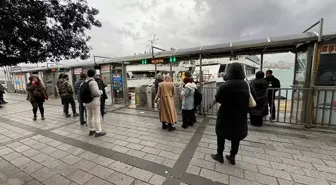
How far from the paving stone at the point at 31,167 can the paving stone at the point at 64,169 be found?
326 mm

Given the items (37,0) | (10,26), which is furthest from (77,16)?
(10,26)

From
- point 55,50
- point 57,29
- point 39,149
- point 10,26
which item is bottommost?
point 39,149

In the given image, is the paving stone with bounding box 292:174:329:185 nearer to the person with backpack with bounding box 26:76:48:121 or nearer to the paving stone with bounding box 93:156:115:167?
Result: the paving stone with bounding box 93:156:115:167

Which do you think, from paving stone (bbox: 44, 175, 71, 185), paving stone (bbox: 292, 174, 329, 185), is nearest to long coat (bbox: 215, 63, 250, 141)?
paving stone (bbox: 292, 174, 329, 185)

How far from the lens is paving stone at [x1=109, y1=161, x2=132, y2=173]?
2314 mm

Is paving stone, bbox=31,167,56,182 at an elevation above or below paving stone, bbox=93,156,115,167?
below

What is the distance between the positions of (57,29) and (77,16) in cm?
39

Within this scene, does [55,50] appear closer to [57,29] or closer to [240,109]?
[57,29]

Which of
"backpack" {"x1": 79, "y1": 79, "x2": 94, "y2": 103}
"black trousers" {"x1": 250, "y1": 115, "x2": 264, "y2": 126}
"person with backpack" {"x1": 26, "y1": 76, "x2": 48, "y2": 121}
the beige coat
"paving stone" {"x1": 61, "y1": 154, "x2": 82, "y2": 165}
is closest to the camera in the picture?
"paving stone" {"x1": 61, "y1": 154, "x2": 82, "y2": 165}

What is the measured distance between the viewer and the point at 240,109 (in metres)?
2.16

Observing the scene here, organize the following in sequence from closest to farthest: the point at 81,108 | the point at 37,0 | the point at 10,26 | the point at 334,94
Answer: the point at 10,26 → the point at 37,0 → the point at 334,94 → the point at 81,108

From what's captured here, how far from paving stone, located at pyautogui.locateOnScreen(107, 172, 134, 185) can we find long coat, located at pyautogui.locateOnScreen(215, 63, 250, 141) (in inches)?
61.2

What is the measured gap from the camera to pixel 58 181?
6.86 feet

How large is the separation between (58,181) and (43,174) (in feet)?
1.30
